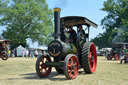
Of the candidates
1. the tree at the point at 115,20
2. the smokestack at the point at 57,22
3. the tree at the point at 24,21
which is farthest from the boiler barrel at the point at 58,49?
the tree at the point at 115,20

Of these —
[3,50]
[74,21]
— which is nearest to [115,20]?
[3,50]

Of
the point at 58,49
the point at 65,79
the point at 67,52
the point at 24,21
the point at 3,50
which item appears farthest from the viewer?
the point at 24,21

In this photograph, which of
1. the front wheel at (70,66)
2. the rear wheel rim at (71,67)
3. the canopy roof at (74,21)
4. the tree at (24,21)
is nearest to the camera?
the front wheel at (70,66)

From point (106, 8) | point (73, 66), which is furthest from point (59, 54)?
point (106, 8)

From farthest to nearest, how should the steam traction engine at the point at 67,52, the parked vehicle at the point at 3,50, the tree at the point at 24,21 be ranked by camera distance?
the tree at the point at 24,21, the parked vehicle at the point at 3,50, the steam traction engine at the point at 67,52

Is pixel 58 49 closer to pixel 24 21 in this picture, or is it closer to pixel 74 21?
pixel 74 21

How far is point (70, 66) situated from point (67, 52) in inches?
25.5

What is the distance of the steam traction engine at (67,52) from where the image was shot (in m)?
Result: 6.57

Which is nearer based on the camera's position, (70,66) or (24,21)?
(70,66)

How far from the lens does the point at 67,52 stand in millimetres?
6918

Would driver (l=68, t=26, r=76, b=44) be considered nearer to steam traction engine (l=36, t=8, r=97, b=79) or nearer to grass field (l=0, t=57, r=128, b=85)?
steam traction engine (l=36, t=8, r=97, b=79)

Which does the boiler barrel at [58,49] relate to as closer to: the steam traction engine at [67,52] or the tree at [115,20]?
the steam traction engine at [67,52]

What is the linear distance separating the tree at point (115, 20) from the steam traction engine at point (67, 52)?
32.8 m

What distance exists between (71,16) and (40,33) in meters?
29.5
